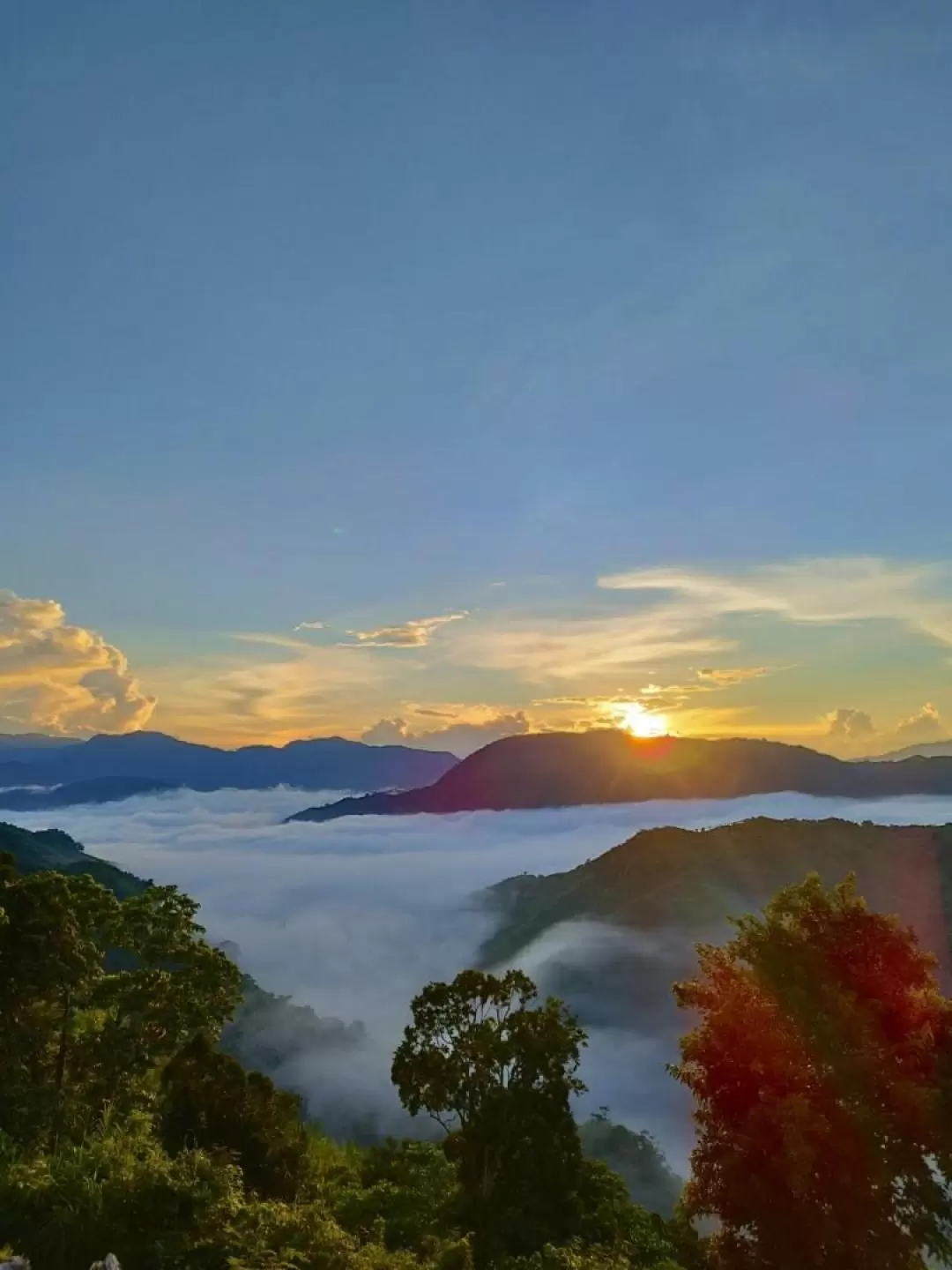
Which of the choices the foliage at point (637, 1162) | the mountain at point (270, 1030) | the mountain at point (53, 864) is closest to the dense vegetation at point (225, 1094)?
the foliage at point (637, 1162)

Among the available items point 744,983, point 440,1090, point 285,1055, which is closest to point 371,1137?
point 285,1055

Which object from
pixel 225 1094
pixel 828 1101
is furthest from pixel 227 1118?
pixel 828 1101

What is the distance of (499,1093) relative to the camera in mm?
31391

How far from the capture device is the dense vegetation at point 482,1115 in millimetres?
16547

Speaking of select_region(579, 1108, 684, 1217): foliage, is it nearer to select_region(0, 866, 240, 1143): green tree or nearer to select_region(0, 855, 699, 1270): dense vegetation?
select_region(0, 855, 699, 1270): dense vegetation

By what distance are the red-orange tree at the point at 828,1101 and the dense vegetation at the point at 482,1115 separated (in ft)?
0.20

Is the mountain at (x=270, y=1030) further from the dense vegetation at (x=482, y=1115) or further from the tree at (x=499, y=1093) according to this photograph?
the dense vegetation at (x=482, y=1115)

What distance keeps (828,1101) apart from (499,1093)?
43.0 feet

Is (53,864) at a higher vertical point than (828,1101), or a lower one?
lower

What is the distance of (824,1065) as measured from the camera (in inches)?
893

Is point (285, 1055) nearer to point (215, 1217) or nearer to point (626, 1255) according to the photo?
point (626, 1255)

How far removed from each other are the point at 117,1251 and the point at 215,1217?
172 cm

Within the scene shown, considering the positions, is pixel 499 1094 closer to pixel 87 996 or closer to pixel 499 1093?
pixel 499 1093

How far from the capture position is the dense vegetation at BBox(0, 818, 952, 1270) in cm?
1655
